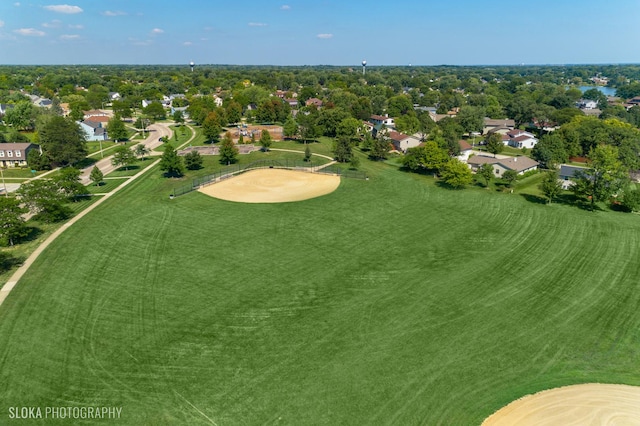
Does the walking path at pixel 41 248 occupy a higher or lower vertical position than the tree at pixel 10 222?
lower

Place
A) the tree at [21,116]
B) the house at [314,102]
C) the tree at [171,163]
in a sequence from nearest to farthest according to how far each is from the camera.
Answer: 1. the tree at [171,163]
2. the tree at [21,116]
3. the house at [314,102]

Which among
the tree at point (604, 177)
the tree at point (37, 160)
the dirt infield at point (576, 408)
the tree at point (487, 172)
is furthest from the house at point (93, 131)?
the dirt infield at point (576, 408)

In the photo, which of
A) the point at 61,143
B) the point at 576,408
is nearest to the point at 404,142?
the point at 61,143

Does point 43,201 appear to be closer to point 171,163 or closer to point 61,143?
point 171,163

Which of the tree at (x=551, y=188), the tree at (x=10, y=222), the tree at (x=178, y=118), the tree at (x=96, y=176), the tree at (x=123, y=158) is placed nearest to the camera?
the tree at (x=10, y=222)

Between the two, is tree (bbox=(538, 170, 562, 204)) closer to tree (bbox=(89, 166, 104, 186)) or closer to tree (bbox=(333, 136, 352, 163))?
tree (bbox=(333, 136, 352, 163))

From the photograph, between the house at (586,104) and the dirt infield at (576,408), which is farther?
the house at (586,104)

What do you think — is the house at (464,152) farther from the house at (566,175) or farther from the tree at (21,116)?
the tree at (21,116)
